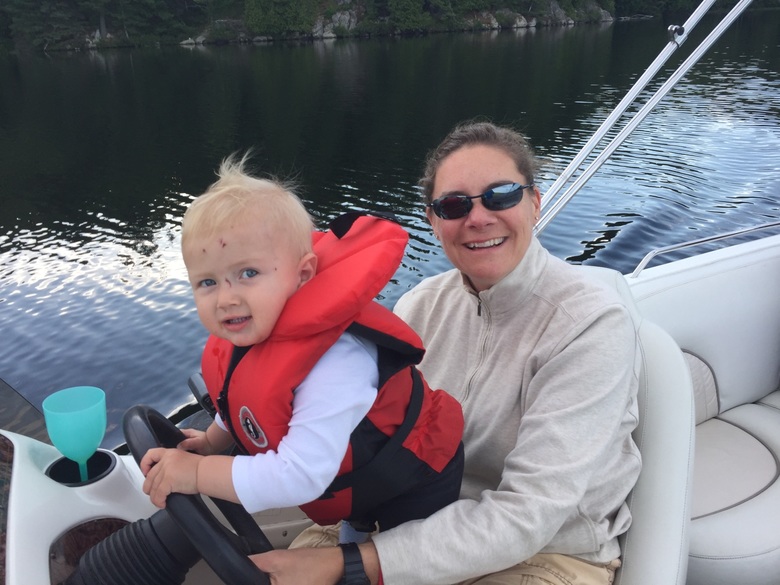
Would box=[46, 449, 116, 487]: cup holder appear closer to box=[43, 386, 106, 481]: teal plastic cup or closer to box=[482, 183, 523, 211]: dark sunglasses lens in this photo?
box=[43, 386, 106, 481]: teal plastic cup

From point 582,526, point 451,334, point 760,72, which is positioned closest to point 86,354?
point 451,334

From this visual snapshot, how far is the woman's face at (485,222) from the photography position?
1.55 meters

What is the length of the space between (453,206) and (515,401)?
48cm

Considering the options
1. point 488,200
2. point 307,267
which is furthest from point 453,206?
point 307,267

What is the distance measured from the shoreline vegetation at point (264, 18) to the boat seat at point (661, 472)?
50.0 metres

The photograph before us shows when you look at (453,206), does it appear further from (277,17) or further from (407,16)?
(407,16)

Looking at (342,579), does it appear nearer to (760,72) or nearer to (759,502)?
(759,502)

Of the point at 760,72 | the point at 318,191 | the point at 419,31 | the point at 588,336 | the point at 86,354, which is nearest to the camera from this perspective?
the point at 588,336

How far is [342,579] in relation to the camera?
1.30m

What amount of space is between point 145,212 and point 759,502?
10.3 metres

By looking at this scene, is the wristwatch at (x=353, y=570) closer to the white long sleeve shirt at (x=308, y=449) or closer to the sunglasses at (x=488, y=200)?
the white long sleeve shirt at (x=308, y=449)

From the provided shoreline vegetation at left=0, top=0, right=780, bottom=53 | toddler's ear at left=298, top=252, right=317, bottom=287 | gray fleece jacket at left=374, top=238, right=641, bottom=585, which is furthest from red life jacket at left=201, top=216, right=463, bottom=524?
shoreline vegetation at left=0, top=0, right=780, bottom=53

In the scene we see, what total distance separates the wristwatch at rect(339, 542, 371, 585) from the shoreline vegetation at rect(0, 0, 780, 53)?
49996mm

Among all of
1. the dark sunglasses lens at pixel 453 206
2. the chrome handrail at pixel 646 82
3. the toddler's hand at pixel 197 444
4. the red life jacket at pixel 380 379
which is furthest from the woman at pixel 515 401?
the chrome handrail at pixel 646 82
